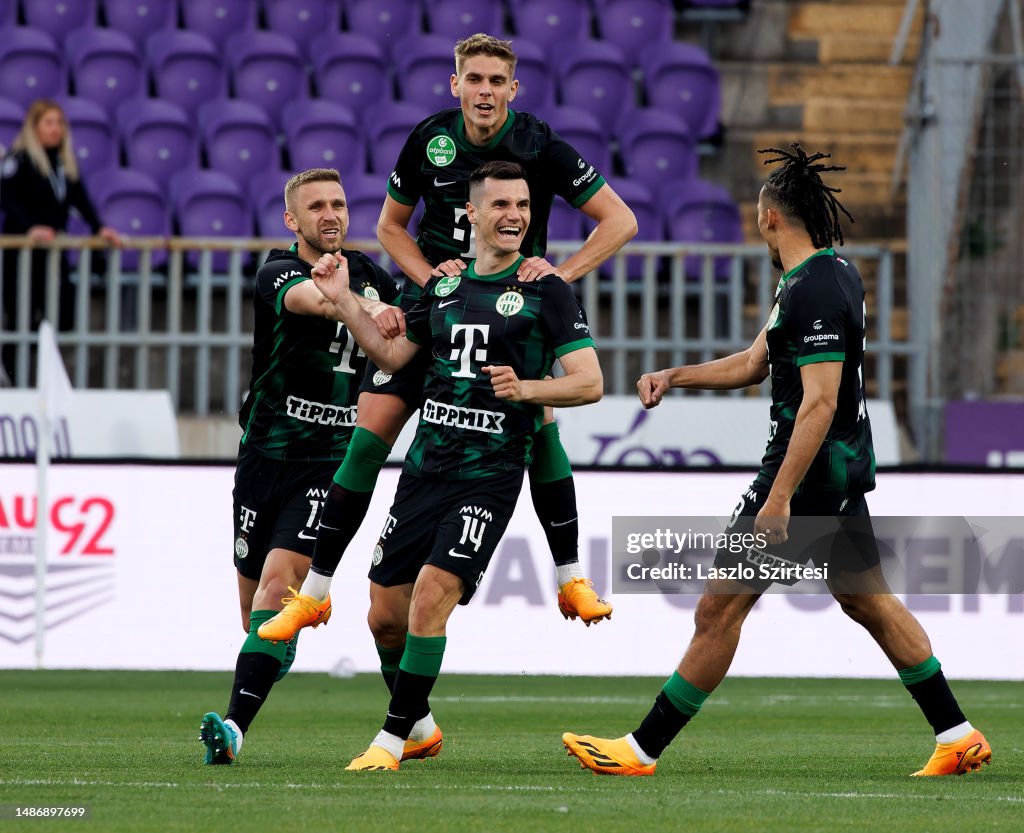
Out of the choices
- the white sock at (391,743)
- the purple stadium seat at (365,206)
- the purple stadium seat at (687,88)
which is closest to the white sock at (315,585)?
the white sock at (391,743)

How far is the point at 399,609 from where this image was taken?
651 cm

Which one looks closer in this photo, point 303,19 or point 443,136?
point 443,136

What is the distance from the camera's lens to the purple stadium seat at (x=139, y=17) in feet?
54.7

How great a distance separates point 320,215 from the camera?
677cm

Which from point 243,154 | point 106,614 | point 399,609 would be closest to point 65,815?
point 399,609

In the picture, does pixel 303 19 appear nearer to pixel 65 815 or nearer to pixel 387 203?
pixel 387 203

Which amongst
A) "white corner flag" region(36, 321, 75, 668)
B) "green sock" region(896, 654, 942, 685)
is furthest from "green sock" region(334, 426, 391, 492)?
"white corner flag" region(36, 321, 75, 668)

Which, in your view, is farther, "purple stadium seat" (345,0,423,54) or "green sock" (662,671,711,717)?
"purple stadium seat" (345,0,423,54)

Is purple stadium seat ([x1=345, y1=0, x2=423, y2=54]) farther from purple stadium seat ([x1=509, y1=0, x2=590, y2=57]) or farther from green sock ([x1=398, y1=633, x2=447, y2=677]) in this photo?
green sock ([x1=398, y1=633, x2=447, y2=677])

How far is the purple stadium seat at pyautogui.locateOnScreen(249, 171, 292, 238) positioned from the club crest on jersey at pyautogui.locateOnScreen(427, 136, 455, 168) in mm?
8124

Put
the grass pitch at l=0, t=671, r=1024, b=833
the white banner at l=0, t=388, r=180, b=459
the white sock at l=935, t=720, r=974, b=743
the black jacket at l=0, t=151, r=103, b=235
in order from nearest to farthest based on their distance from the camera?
the grass pitch at l=0, t=671, r=1024, b=833 < the white sock at l=935, t=720, r=974, b=743 < the white banner at l=0, t=388, r=180, b=459 < the black jacket at l=0, t=151, r=103, b=235

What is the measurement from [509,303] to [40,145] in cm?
821

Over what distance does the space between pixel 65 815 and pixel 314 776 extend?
116 cm

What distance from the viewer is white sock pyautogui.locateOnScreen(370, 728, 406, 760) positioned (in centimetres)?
614
